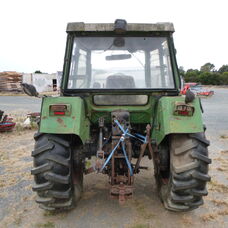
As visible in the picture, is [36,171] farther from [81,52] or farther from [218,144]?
[218,144]

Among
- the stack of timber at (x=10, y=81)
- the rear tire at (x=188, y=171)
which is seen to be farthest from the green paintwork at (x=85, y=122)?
the stack of timber at (x=10, y=81)

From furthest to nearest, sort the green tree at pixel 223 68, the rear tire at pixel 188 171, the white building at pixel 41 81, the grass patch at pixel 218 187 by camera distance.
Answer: the green tree at pixel 223 68 → the white building at pixel 41 81 → the grass patch at pixel 218 187 → the rear tire at pixel 188 171

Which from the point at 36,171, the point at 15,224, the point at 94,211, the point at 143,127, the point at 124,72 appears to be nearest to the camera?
the point at 36,171

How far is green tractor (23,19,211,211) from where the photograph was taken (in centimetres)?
271

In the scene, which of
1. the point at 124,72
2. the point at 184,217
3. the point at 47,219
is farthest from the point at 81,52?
the point at 184,217

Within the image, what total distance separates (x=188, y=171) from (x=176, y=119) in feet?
1.84

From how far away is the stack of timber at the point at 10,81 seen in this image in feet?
92.9

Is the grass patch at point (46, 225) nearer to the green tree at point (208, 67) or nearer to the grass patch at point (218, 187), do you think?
the grass patch at point (218, 187)

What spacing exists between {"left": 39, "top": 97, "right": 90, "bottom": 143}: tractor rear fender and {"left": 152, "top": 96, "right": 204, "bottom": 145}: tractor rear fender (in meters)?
0.92

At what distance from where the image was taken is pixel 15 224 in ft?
9.58

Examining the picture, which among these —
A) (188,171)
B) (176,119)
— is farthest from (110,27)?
(188,171)

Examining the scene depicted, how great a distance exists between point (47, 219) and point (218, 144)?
517cm

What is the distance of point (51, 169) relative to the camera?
2697mm

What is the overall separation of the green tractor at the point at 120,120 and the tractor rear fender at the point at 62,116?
1 centimetres
